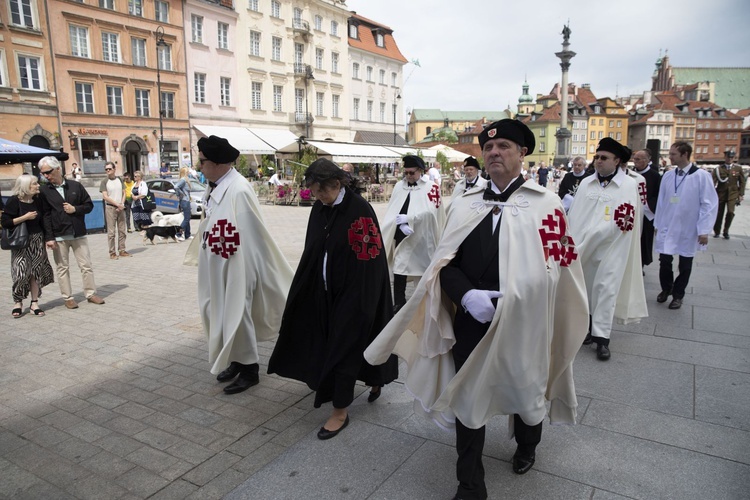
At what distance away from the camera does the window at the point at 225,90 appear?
3978 centimetres

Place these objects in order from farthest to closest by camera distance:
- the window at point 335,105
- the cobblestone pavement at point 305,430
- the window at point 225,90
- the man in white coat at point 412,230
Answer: the window at point 335,105, the window at point 225,90, the man in white coat at point 412,230, the cobblestone pavement at point 305,430

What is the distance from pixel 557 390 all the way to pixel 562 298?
0.60m

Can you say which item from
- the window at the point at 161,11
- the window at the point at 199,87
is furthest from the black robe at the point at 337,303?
the window at the point at 199,87

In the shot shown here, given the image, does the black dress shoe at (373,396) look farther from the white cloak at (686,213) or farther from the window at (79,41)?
the window at (79,41)

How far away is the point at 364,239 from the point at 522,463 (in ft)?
5.81

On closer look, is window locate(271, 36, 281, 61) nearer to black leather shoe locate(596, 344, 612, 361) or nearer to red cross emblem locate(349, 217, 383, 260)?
black leather shoe locate(596, 344, 612, 361)

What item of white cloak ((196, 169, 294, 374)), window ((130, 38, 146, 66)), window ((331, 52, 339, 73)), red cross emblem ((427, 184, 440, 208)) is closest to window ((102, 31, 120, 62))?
window ((130, 38, 146, 66))

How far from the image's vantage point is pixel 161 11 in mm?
35438

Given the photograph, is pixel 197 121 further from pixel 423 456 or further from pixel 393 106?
pixel 423 456

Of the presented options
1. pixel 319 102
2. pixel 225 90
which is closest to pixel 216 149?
pixel 225 90

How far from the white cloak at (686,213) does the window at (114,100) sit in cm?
3528

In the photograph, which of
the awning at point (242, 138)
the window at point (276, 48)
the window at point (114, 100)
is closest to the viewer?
the window at point (114, 100)

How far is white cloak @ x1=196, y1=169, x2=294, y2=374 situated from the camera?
4.21 m

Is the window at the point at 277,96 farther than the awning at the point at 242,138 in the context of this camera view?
Yes
